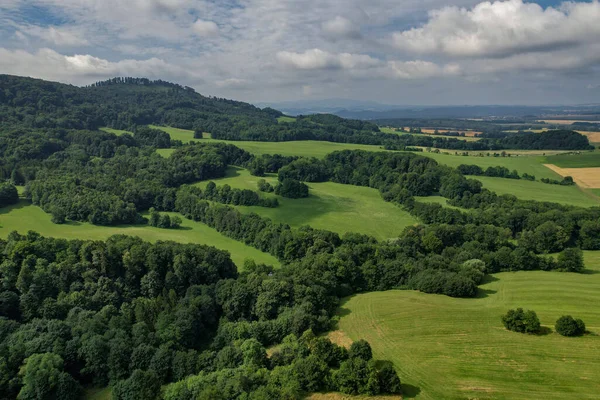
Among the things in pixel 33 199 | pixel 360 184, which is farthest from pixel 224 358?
pixel 360 184

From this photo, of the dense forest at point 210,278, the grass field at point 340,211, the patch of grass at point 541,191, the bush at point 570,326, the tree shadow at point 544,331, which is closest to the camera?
the dense forest at point 210,278

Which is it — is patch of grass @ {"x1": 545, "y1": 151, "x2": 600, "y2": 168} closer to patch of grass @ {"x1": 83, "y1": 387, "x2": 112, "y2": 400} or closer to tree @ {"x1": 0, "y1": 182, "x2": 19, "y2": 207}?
patch of grass @ {"x1": 83, "y1": 387, "x2": 112, "y2": 400}

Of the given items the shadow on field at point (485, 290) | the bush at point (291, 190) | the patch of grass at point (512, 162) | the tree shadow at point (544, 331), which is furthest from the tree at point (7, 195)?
the patch of grass at point (512, 162)

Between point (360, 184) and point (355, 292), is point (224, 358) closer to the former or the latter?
point (355, 292)

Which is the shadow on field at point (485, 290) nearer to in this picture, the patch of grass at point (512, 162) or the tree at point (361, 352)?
the tree at point (361, 352)

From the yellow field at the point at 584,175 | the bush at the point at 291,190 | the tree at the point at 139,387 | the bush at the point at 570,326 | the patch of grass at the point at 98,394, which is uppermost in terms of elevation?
the yellow field at the point at 584,175

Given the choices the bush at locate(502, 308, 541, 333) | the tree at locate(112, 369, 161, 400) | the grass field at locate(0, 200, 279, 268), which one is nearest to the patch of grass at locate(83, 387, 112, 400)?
the tree at locate(112, 369, 161, 400)
